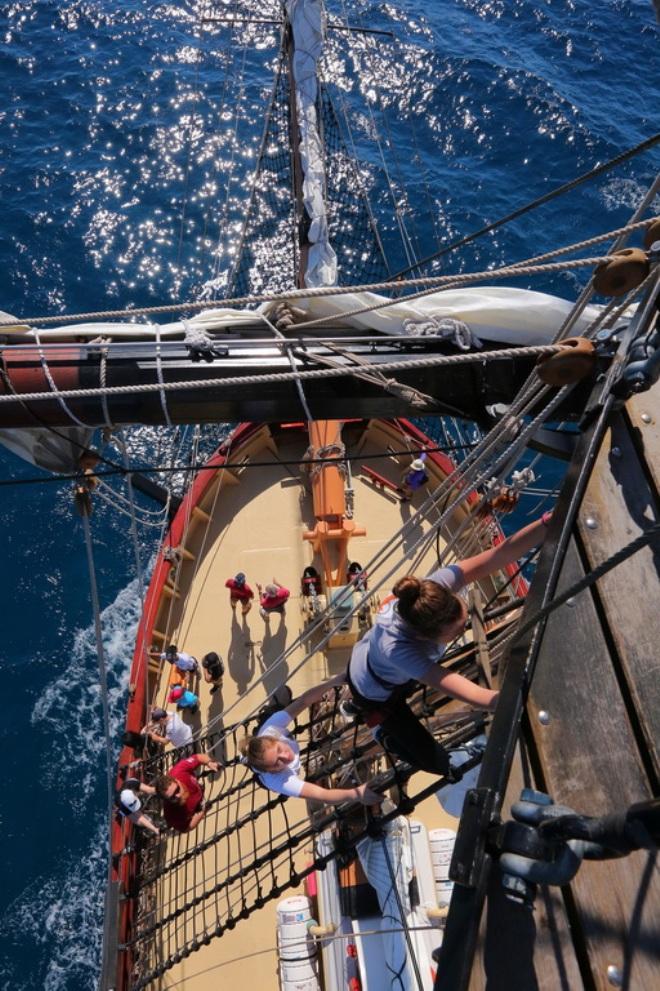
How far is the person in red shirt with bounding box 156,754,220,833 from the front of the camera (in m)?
6.07

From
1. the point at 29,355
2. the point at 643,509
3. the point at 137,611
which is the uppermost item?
the point at 137,611

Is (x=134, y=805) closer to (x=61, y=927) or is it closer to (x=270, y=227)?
(x=61, y=927)

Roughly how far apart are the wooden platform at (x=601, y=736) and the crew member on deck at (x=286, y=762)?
210 centimetres

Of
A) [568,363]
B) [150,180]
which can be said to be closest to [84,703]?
[568,363]

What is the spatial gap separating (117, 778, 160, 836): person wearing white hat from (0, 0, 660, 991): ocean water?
345cm

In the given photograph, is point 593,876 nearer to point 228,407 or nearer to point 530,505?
point 228,407

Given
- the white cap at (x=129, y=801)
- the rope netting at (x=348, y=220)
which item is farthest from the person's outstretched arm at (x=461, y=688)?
the rope netting at (x=348, y=220)

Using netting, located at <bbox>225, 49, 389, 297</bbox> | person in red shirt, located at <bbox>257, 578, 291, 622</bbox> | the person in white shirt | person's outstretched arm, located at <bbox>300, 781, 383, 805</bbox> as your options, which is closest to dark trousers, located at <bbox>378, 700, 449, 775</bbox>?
person's outstretched arm, located at <bbox>300, 781, 383, 805</bbox>

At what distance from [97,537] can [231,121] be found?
1361cm

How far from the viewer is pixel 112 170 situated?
18297 mm

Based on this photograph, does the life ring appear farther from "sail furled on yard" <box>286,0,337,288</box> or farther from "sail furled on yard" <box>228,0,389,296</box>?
"sail furled on yard" <box>228,0,389,296</box>

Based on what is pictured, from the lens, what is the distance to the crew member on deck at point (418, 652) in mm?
3105

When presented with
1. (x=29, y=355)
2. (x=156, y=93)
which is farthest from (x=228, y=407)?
(x=156, y=93)

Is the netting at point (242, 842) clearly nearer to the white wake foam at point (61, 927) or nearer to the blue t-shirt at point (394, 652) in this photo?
the blue t-shirt at point (394, 652)
